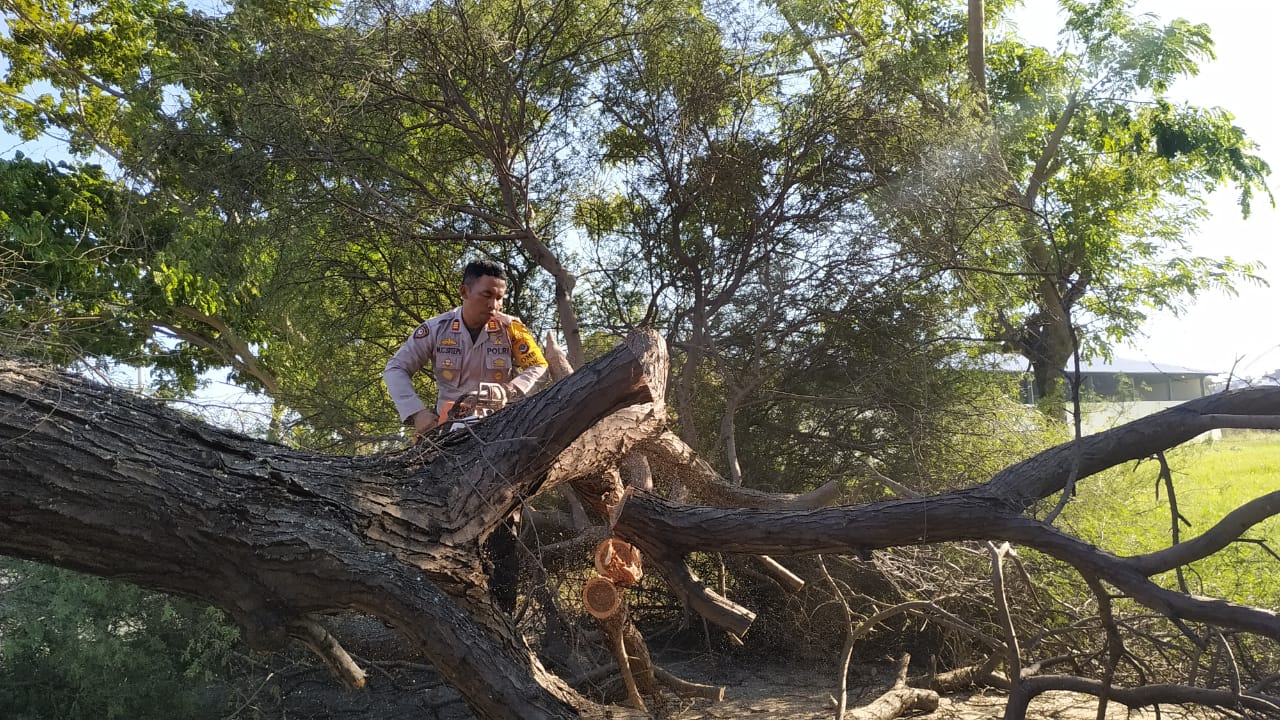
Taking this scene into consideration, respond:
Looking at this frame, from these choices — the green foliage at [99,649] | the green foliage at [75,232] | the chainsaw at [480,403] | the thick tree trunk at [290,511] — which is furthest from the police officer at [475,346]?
the green foliage at [75,232]

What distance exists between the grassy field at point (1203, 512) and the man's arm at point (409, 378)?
11.2ft

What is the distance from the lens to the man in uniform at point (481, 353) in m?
4.47

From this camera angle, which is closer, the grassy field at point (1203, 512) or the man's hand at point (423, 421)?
the man's hand at point (423, 421)

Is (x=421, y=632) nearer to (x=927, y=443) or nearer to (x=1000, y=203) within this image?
(x=927, y=443)

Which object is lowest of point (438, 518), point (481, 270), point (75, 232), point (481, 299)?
point (438, 518)

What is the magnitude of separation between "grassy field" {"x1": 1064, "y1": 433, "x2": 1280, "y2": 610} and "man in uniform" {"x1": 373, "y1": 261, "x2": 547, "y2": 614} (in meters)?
3.06

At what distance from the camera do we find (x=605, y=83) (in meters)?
7.21

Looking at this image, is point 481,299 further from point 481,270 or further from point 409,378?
point 409,378

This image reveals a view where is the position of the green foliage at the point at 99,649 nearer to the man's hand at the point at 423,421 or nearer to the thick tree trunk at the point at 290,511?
the man's hand at the point at 423,421

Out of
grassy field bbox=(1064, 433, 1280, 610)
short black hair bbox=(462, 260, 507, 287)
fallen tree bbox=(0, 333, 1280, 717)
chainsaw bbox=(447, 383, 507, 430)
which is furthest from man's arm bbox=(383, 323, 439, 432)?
grassy field bbox=(1064, 433, 1280, 610)

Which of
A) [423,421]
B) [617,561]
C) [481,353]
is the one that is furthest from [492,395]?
[617,561]

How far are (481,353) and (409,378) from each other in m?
0.36

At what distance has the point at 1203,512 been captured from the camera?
724cm

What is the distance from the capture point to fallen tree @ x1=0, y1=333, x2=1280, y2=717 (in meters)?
2.56
